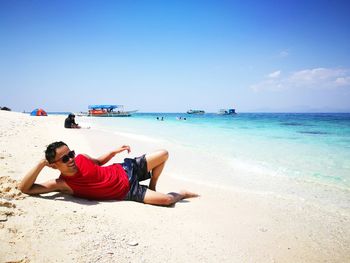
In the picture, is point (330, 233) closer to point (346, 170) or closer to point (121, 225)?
point (121, 225)

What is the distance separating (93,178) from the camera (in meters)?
Result: 3.20

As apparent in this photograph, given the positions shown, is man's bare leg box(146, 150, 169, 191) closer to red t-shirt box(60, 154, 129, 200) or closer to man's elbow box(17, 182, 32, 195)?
red t-shirt box(60, 154, 129, 200)

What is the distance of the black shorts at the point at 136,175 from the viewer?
11.6ft

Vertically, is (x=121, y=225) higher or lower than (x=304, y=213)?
higher

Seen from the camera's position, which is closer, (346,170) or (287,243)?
(287,243)

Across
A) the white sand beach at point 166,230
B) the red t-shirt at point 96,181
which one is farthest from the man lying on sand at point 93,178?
the white sand beach at point 166,230

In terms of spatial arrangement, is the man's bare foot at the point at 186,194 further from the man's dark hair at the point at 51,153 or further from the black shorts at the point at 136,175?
the man's dark hair at the point at 51,153

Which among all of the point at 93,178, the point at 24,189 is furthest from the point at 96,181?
the point at 24,189

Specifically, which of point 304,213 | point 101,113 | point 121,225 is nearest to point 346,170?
point 304,213

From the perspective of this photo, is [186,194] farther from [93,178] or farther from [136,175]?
[93,178]

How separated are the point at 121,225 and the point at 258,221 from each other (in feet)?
6.24

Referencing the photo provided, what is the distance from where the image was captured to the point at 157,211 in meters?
3.29

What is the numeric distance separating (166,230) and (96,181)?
1.16 meters

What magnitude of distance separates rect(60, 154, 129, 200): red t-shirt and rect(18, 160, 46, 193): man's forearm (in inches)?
13.1
